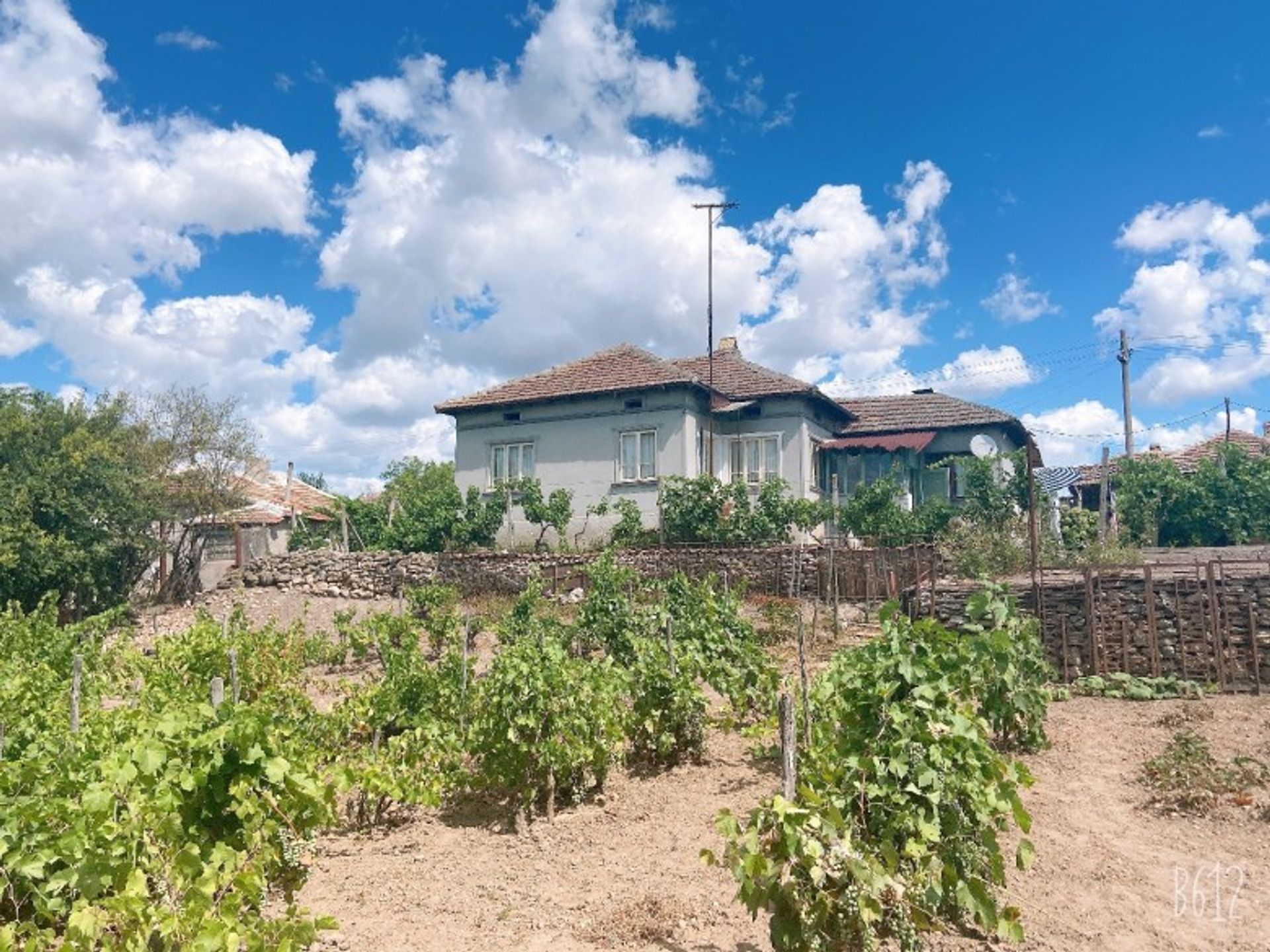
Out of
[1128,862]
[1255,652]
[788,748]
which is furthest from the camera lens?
[1255,652]

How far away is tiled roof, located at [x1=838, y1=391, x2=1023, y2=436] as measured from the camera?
2492cm

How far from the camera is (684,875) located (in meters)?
5.23

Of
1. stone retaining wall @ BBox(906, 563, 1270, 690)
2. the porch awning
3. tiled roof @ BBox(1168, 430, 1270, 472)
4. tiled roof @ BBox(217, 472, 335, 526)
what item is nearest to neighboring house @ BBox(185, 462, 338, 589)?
tiled roof @ BBox(217, 472, 335, 526)

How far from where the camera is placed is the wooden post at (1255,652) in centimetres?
1020

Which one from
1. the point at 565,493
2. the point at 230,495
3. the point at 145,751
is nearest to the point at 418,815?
the point at 145,751

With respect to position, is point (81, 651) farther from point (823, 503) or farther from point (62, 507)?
point (823, 503)

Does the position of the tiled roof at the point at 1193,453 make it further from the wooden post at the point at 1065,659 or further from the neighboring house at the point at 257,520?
the neighboring house at the point at 257,520

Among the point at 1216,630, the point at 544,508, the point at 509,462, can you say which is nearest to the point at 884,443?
the point at 544,508

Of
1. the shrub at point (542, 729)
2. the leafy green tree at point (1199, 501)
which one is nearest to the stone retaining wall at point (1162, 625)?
the shrub at point (542, 729)

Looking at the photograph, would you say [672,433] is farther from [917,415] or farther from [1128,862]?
[1128,862]

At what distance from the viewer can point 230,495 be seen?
23.9 metres

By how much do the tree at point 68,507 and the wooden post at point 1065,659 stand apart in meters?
18.2

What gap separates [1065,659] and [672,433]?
12.0 metres

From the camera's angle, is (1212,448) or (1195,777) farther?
(1212,448)
